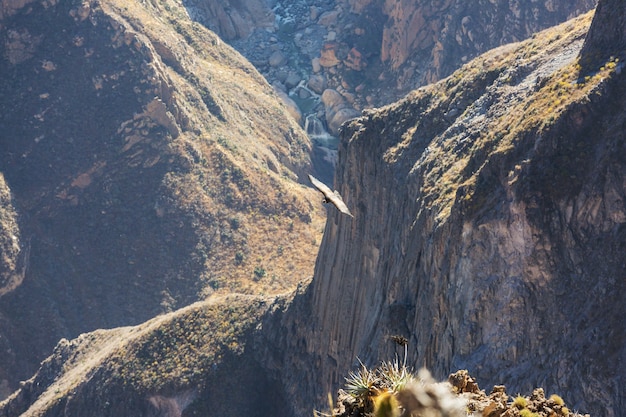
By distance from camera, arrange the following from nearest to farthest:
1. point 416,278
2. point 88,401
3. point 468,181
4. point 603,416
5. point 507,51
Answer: point 603,416 → point 468,181 → point 416,278 → point 507,51 → point 88,401

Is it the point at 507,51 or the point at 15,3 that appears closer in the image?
the point at 507,51

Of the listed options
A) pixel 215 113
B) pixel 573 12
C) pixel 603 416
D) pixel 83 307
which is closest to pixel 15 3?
pixel 215 113

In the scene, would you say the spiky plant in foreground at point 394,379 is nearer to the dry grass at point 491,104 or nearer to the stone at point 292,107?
the dry grass at point 491,104

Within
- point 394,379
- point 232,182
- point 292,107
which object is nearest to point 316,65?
point 292,107

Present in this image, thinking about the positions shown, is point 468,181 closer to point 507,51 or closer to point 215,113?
point 507,51

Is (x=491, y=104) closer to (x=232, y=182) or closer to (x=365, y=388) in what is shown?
(x=365, y=388)

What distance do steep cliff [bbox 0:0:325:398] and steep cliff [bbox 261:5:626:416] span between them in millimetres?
46744

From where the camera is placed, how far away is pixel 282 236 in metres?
108

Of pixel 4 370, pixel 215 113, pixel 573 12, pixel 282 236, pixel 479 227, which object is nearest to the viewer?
pixel 479 227

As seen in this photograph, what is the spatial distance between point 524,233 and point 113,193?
77771 mm

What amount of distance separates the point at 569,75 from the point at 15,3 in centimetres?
8558

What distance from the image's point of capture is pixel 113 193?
110 meters

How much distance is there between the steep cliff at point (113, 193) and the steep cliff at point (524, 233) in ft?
153

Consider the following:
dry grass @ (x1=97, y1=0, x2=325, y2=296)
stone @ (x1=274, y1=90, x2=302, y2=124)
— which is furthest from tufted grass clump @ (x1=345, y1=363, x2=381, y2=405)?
Result: stone @ (x1=274, y1=90, x2=302, y2=124)
